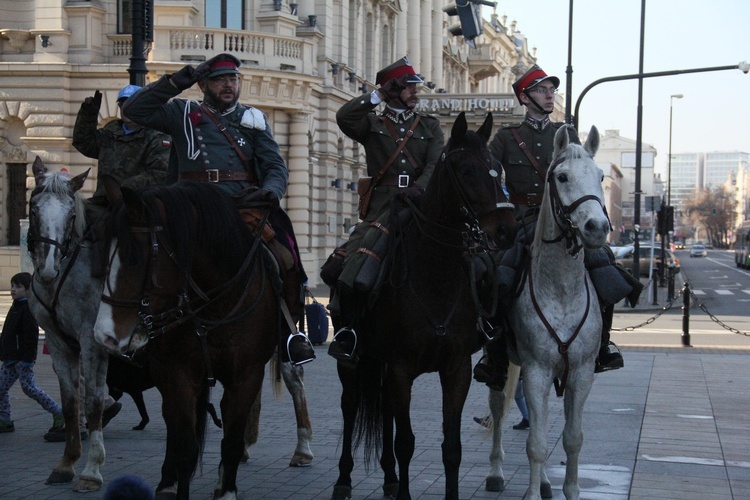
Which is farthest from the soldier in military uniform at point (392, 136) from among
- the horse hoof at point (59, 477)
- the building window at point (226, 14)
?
the building window at point (226, 14)

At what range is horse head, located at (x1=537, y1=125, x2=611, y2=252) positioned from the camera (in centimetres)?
686

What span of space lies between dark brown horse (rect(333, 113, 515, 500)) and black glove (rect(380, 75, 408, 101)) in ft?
3.37

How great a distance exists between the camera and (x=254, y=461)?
9133mm

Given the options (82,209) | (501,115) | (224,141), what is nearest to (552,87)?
(224,141)

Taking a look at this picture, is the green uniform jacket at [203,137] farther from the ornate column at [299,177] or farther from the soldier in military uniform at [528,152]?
the ornate column at [299,177]

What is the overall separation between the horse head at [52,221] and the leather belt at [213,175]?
1.15 m

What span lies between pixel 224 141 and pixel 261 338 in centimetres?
153

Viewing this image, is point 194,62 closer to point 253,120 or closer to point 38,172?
point 38,172

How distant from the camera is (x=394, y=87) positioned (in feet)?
27.0

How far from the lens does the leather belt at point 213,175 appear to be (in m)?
7.66

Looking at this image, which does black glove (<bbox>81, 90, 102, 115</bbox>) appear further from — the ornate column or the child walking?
the ornate column

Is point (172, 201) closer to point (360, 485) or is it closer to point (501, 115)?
point (360, 485)

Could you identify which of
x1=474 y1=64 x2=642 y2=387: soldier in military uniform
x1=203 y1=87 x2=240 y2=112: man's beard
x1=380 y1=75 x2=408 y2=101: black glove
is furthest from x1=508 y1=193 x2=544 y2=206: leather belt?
x1=203 y1=87 x2=240 y2=112: man's beard

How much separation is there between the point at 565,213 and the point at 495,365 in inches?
62.5
